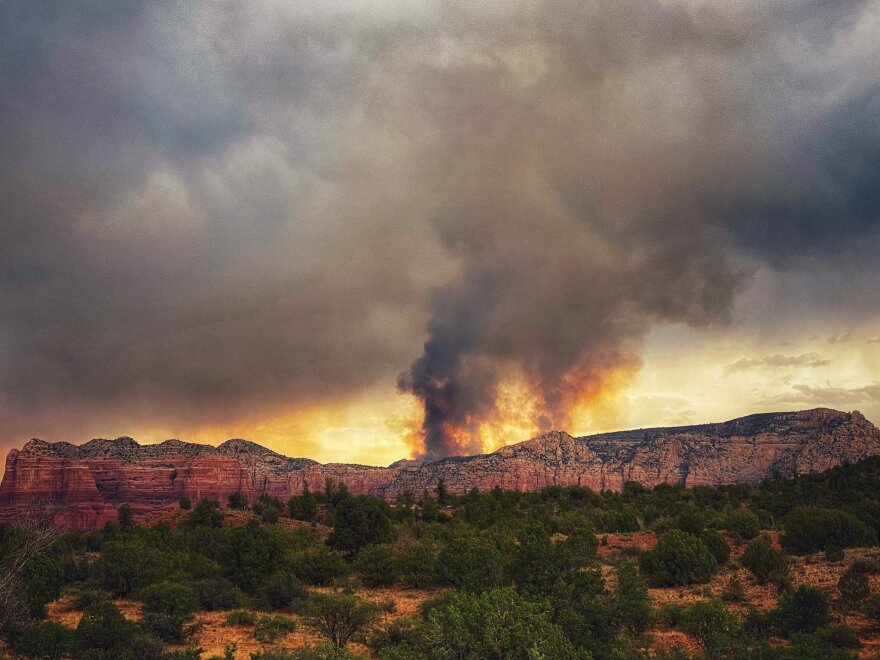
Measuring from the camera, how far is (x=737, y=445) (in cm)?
16838

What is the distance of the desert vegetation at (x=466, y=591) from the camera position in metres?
16.5

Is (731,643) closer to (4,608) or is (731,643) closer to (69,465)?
(4,608)

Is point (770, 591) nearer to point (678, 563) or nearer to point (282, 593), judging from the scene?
point (678, 563)

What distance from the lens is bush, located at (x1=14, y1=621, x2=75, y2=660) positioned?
60.5 ft

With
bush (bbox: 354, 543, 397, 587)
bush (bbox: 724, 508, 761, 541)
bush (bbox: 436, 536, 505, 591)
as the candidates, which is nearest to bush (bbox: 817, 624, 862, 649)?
bush (bbox: 436, 536, 505, 591)

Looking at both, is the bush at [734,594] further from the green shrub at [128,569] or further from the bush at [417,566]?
the green shrub at [128,569]

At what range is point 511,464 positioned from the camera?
563 ft

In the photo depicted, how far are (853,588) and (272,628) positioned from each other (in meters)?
24.5

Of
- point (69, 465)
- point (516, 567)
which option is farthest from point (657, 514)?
point (69, 465)

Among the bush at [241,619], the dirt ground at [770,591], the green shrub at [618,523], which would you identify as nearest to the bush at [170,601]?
the bush at [241,619]

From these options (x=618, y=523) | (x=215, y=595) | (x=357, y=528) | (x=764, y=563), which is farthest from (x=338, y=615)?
(x=618, y=523)

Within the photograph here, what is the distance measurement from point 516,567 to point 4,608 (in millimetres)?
19262

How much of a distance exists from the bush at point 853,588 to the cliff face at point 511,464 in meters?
139

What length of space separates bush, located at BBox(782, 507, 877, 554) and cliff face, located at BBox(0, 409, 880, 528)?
405 feet
